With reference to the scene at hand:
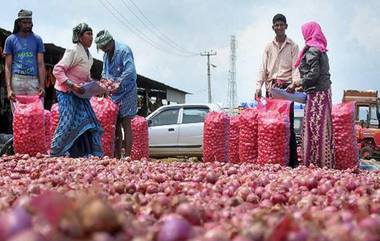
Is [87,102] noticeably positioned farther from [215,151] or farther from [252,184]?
[252,184]

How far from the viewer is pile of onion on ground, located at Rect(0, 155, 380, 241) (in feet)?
3.27

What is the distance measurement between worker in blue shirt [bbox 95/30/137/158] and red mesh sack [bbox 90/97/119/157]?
0.08m

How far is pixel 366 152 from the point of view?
54.9ft

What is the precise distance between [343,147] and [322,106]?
50 centimetres

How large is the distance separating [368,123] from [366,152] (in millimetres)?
2860

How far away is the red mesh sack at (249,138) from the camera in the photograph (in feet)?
21.0

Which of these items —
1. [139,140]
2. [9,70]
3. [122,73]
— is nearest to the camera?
[122,73]

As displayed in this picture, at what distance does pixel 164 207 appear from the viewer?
1707mm

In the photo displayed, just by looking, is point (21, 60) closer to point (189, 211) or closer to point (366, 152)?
point (189, 211)

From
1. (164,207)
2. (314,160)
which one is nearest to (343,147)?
(314,160)

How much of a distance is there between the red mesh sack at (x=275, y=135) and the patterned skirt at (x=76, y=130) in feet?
5.65

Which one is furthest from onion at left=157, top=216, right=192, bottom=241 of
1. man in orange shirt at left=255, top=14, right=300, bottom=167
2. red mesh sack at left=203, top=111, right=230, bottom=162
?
red mesh sack at left=203, top=111, right=230, bottom=162

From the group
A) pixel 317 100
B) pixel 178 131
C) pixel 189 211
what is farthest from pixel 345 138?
pixel 178 131

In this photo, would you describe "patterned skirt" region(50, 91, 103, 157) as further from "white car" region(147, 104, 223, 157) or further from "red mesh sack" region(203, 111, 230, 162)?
"white car" region(147, 104, 223, 157)
